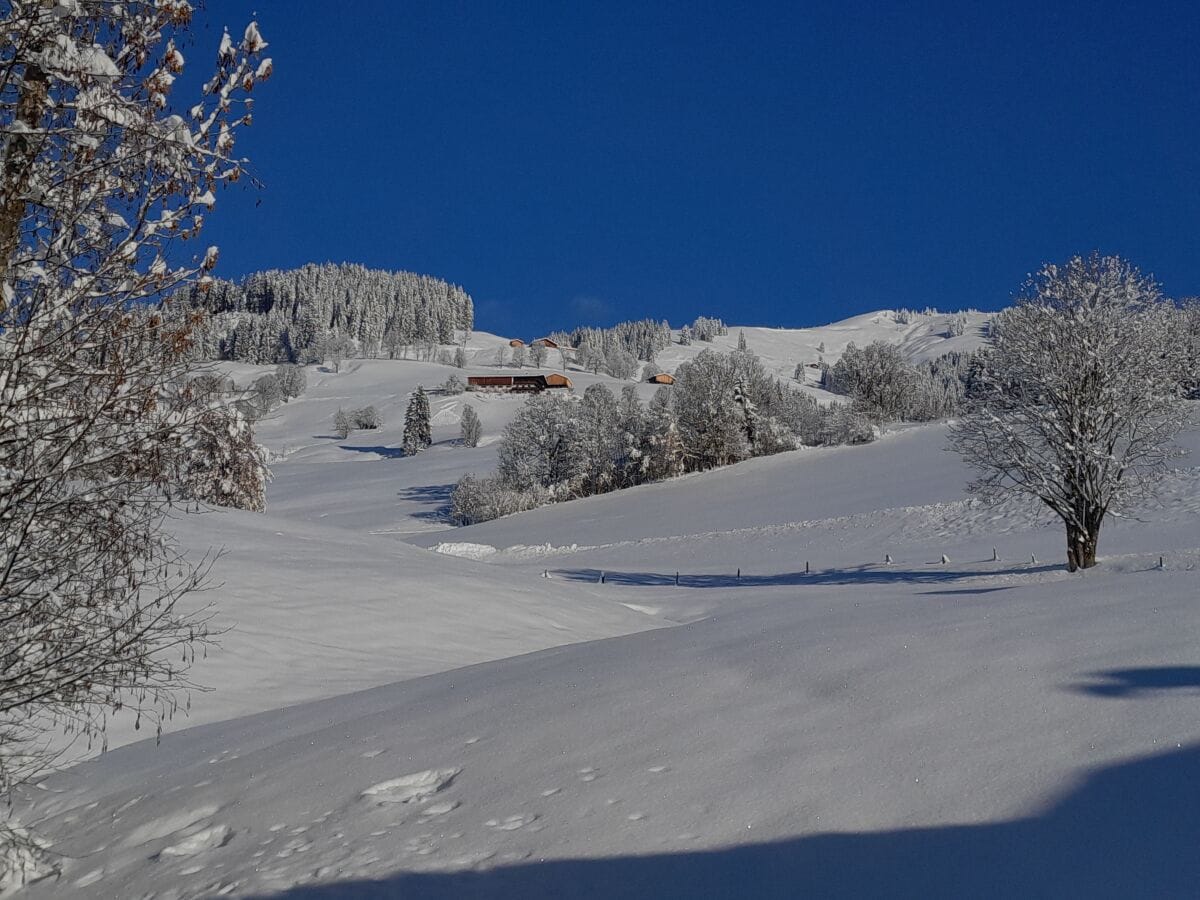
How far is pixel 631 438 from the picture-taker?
63.8 metres

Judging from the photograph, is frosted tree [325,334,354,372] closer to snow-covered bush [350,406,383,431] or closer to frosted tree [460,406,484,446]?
snow-covered bush [350,406,383,431]

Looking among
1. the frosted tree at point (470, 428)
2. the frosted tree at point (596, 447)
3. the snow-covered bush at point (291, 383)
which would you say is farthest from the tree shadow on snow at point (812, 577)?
the snow-covered bush at point (291, 383)

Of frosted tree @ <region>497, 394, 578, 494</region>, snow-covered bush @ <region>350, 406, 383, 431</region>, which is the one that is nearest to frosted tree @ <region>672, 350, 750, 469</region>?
frosted tree @ <region>497, 394, 578, 494</region>

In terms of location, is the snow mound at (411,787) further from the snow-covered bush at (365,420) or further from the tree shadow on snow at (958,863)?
the snow-covered bush at (365,420)

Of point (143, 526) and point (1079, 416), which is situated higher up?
point (1079, 416)

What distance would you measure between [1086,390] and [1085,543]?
3697 millimetres

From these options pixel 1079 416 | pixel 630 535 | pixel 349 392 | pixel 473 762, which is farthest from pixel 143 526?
pixel 349 392

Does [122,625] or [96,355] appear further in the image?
[122,625]

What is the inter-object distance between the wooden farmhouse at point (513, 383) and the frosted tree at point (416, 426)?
33417mm

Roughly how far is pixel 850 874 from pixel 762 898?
0.41m

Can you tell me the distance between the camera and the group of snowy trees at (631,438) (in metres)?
63.3

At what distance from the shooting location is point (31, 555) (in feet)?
17.1

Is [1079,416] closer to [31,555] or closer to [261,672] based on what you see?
[261,672]

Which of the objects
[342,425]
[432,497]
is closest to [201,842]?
[432,497]
